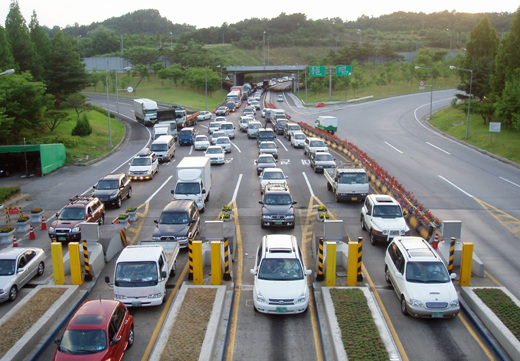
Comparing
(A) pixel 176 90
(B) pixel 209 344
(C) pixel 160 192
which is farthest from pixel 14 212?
(A) pixel 176 90

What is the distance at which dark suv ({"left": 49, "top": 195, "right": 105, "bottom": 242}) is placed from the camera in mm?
22438

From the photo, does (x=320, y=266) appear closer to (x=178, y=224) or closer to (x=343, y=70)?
(x=178, y=224)

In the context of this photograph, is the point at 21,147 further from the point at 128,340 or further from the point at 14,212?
the point at 128,340

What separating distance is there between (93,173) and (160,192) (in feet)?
30.7

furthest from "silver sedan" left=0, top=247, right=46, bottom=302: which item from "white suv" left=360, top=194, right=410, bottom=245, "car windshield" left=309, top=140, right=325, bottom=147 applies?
"car windshield" left=309, top=140, right=325, bottom=147

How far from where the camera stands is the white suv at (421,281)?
14.7 m

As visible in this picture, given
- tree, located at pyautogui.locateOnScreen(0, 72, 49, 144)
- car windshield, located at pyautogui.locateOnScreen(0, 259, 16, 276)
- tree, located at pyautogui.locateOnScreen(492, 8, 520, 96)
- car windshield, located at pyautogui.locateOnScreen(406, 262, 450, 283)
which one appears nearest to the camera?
car windshield, located at pyautogui.locateOnScreen(406, 262, 450, 283)

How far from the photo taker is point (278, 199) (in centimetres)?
2447

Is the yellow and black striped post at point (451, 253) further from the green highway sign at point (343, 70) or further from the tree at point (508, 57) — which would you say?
the green highway sign at point (343, 70)

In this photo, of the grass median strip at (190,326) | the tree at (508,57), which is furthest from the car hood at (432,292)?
the tree at (508,57)

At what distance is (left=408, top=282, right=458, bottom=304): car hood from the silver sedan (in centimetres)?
1344

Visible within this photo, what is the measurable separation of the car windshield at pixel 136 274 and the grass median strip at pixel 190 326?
132 centimetres

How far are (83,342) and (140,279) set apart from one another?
4018 millimetres

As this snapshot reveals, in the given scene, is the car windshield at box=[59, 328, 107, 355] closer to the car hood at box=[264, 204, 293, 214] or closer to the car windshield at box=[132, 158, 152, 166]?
the car hood at box=[264, 204, 293, 214]
